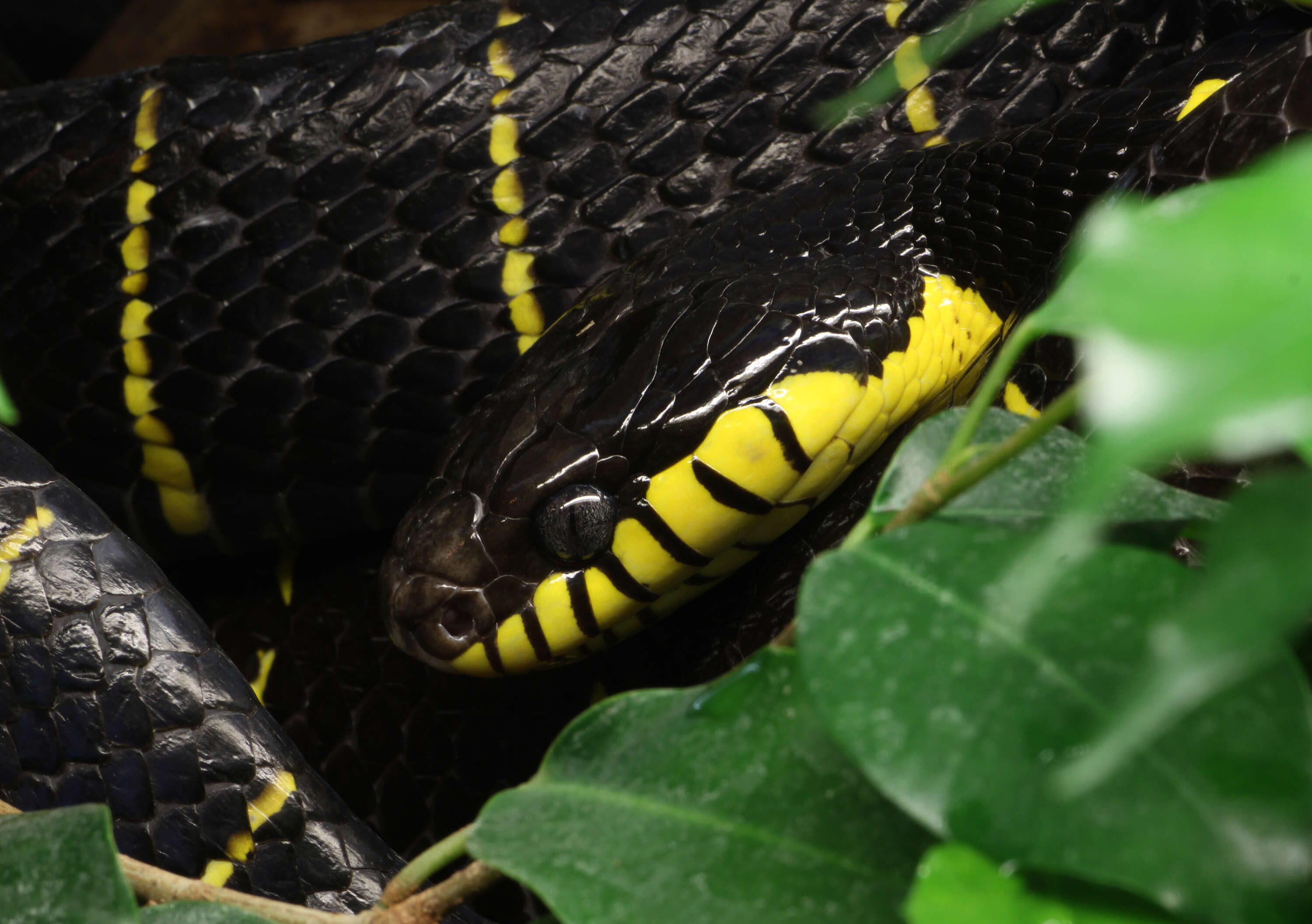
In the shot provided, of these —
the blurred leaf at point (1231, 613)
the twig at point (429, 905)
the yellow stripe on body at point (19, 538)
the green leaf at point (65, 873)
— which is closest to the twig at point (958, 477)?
the blurred leaf at point (1231, 613)

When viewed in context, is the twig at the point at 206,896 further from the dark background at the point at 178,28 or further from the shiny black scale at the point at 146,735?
the dark background at the point at 178,28

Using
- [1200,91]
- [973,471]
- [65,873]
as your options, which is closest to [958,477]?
[973,471]

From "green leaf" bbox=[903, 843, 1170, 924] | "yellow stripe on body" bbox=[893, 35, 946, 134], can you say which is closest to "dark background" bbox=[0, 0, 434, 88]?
"yellow stripe on body" bbox=[893, 35, 946, 134]

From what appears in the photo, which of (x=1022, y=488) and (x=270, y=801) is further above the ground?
(x=1022, y=488)

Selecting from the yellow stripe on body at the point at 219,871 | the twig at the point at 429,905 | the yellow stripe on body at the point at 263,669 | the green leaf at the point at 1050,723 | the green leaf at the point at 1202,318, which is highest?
the green leaf at the point at 1202,318

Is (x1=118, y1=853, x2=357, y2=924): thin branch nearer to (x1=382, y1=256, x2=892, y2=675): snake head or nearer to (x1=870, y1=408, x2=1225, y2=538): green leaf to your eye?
(x1=870, y1=408, x2=1225, y2=538): green leaf

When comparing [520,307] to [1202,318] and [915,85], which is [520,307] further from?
[1202,318]
